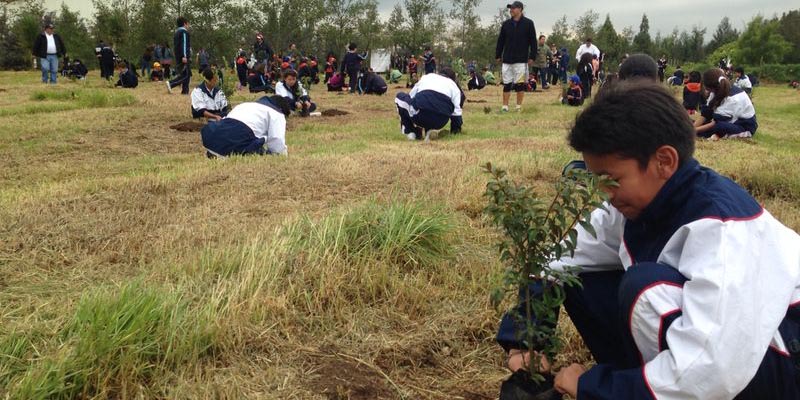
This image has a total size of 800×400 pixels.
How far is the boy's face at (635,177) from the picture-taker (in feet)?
5.21

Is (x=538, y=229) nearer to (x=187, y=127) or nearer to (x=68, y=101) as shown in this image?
(x=187, y=127)

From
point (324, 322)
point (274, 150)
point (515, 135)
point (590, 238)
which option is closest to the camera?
point (590, 238)

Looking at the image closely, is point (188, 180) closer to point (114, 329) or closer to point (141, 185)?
point (141, 185)

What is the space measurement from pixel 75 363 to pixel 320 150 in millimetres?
5056

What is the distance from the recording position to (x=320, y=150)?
22.4 ft

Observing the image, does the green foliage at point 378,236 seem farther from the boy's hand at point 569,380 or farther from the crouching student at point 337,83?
the crouching student at point 337,83

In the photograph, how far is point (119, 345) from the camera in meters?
1.96

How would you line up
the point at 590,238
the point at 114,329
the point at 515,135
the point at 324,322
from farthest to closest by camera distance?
the point at 515,135 < the point at 324,322 < the point at 114,329 < the point at 590,238

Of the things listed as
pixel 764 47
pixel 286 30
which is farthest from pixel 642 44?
pixel 286 30

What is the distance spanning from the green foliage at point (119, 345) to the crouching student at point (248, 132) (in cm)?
422

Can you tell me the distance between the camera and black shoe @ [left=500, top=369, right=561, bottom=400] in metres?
1.69

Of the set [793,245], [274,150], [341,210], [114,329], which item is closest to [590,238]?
[793,245]

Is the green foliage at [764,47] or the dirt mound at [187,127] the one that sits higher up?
the green foliage at [764,47]

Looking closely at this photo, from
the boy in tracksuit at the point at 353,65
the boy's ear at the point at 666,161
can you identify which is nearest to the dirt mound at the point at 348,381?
the boy's ear at the point at 666,161
